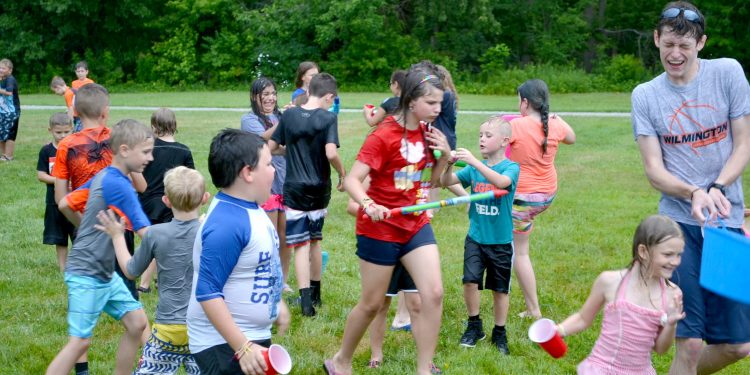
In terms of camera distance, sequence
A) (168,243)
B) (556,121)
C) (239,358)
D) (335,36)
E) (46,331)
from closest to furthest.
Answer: (239,358), (168,243), (46,331), (556,121), (335,36)

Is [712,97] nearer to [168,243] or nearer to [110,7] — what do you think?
[168,243]

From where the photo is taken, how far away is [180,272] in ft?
14.1

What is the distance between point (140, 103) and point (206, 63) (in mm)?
10435

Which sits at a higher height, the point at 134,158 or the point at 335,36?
the point at 134,158

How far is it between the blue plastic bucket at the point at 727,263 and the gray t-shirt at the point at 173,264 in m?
2.47

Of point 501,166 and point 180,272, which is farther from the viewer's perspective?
point 501,166

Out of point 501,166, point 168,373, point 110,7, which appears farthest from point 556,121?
point 110,7

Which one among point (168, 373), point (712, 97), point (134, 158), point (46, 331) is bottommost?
point (46, 331)

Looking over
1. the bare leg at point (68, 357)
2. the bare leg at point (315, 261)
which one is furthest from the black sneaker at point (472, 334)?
the bare leg at point (68, 357)

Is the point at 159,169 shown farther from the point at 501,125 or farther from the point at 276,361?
the point at 276,361

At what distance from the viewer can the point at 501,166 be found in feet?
18.7

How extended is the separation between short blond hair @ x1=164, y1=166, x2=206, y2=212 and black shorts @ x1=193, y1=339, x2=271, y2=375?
3.09 ft

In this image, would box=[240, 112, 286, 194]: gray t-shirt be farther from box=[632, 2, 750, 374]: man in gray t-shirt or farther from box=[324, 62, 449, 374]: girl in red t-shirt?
box=[632, 2, 750, 374]: man in gray t-shirt

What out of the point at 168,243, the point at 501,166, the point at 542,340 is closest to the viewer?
the point at 542,340
